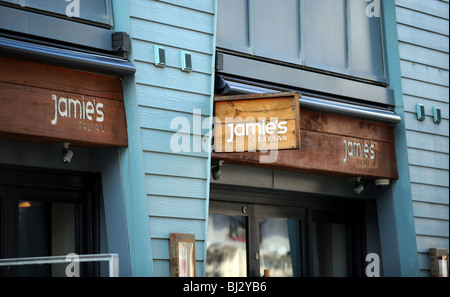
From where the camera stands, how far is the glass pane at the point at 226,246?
9.05 meters

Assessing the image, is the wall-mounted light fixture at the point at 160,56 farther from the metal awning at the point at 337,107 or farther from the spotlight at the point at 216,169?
the spotlight at the point at 216,169

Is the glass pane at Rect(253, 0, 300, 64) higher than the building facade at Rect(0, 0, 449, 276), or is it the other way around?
the glass pane at Rect(253, 0, 300, 64)

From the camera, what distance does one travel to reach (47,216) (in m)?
7.73

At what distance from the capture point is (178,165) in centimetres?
761

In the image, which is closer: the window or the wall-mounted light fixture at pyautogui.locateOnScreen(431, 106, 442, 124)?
the window

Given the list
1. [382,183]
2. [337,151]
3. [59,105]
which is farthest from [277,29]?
[59,105]

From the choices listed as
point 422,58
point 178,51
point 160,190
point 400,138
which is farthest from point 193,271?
point 422,58

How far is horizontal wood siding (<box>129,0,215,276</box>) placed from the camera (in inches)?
292

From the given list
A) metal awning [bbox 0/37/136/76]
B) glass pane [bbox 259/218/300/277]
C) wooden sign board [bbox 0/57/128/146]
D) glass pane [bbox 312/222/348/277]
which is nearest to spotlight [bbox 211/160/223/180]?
wooden sign board [bbox 0/57/128/146]

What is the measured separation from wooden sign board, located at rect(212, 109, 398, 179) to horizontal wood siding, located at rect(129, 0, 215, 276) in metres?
0.66

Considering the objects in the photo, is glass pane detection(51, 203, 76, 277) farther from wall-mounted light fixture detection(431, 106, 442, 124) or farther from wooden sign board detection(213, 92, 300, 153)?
wall-mounted light fixture detection(431, 106, 442, 124)

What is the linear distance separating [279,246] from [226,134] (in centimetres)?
255

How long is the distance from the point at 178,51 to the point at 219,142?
954mm
